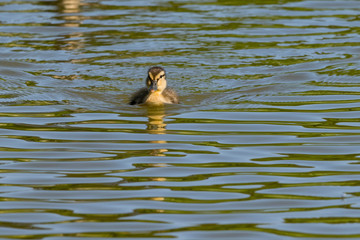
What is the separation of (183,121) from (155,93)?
1.40m

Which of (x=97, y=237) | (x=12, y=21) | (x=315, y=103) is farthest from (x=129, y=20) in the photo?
(x=97, y=237)

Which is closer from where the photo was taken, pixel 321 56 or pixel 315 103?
pixel 315 103

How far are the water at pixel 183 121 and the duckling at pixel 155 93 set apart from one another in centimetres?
23

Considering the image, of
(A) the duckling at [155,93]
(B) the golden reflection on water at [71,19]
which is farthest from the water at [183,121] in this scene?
(A) the duckling at [155,93]

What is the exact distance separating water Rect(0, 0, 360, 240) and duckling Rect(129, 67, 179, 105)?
0.23 metres

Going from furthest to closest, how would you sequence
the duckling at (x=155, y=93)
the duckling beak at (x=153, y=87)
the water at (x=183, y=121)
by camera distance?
the duckling at (x=155, y=93), the duckling beak at (x=153, y=87), the water at (x=183, y=121)

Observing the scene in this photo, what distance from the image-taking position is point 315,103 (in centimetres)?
1192

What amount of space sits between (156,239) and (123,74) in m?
7.51

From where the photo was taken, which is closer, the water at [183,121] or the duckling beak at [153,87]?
the water at [183,121]

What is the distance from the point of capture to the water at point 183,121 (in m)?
7.36

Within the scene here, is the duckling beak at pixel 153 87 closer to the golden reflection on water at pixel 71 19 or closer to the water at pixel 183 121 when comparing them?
the water at pixel 183 121

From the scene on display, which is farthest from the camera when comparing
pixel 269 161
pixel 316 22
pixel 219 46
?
pixel 316 22

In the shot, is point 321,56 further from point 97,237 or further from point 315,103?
point 97,237

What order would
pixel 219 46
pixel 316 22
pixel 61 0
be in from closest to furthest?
1. pixel 219 46
2. pixel 316 22
3. pixel 61 0
